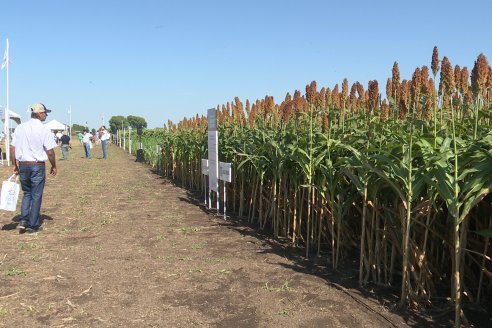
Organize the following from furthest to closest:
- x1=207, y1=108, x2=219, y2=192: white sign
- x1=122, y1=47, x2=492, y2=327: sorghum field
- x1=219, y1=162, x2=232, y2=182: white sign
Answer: x1=207, y1=108, x2=219, y2=192: white sign
x1=219, y1=162, x2=232, y2=182: white sign
x1=122, y1=47, x2=492, y2=327: sorghum field

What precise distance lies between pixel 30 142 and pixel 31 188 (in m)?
0.74

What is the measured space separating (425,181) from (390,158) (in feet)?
1.77

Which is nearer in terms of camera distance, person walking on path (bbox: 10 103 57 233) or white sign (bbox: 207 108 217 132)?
person walking on path (bbox: 10 103 57 233)

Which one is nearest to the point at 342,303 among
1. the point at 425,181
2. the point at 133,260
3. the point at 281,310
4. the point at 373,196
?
the point at 281,310

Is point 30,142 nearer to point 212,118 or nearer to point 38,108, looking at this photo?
point 38,108

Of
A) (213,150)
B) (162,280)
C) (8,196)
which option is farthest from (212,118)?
(162,280)

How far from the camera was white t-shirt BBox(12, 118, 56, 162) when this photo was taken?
670 centimetres

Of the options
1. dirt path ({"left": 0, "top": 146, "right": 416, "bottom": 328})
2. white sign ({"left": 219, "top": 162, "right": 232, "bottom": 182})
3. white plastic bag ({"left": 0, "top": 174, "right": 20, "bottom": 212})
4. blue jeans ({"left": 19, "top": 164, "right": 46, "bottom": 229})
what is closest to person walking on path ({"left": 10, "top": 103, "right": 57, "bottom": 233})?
blue jeans ({"left": 19, "top": 164, "right": 46, "bottom": 229})

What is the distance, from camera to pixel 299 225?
5.89m

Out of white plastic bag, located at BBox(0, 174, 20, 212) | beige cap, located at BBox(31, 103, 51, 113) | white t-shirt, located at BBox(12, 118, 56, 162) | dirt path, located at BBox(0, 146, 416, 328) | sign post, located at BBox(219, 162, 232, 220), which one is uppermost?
beige cap, located at BBox(31, 103, 51, 113)

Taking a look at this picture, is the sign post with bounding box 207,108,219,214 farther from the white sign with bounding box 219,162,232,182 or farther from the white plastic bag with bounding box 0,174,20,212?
the white plastic bag with bounding box 0,174,20,212

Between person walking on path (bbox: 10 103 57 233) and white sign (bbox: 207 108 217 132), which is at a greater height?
white sign (bbox: 207 108 217 132)

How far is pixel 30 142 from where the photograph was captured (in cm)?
673

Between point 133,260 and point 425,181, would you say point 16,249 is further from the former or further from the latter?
point 425,181
